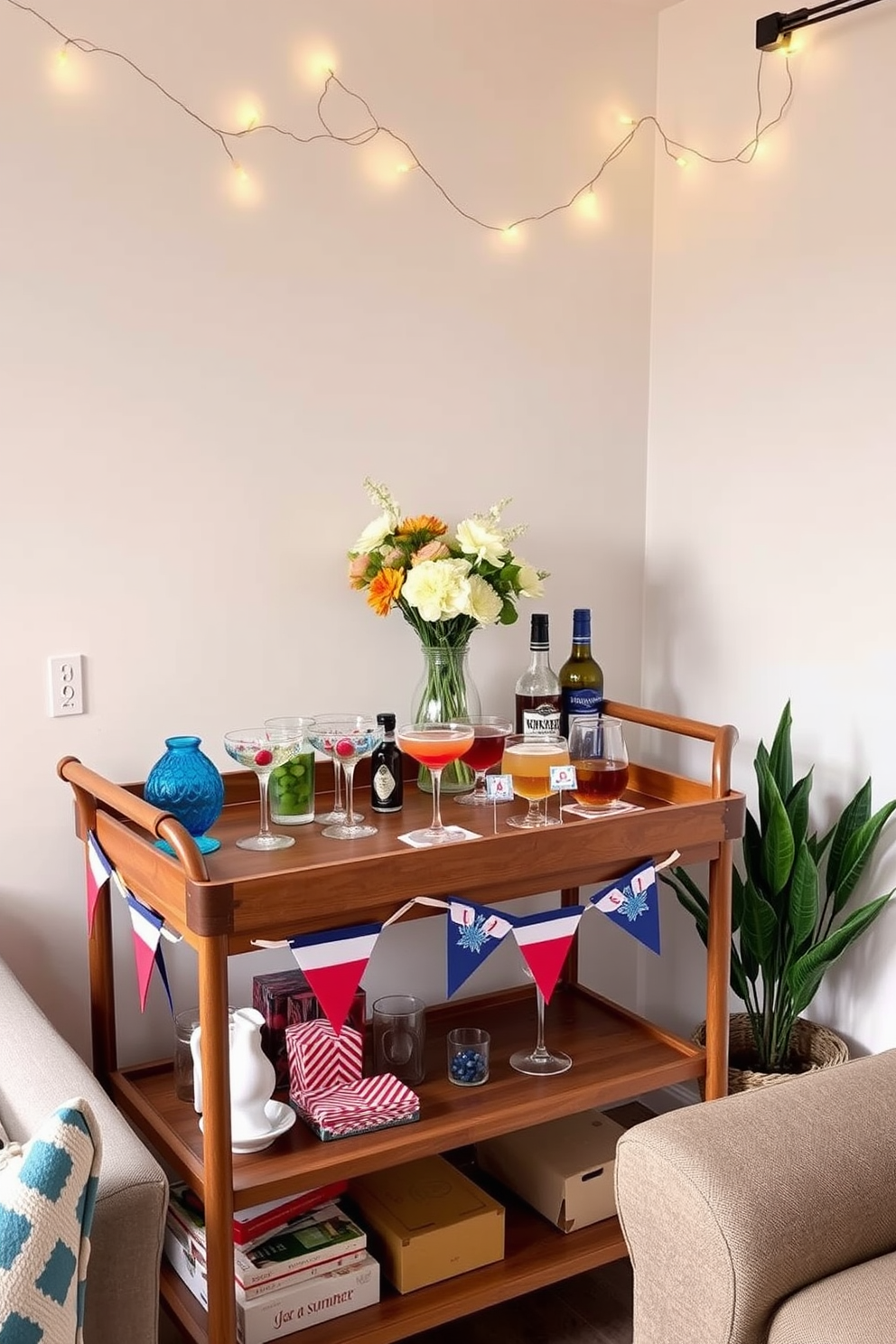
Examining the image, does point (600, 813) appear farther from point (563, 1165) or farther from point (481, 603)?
point (563, 1165)

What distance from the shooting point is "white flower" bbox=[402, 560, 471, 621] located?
2.16m

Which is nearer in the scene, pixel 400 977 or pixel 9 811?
pixel 9 811

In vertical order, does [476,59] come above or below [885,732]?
above

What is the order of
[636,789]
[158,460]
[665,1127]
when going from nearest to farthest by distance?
[665,1127]
[158,460]
[636,789]

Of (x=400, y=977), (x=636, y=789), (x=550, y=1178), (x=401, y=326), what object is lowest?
(x=550, y=1178)

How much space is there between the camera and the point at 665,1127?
5.25ft

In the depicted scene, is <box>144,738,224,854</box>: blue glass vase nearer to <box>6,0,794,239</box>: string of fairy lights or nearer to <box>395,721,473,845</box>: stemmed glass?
<box>395,721,473,845</box>: stemmed glass

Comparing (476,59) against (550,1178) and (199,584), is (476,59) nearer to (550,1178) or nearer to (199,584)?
(199,584)

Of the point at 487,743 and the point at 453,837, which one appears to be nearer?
the point at 453,837

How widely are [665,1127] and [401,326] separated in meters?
1.53

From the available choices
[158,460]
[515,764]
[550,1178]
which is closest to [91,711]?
[158,460]

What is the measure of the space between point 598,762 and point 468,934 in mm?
375

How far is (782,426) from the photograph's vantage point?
248 centimetres

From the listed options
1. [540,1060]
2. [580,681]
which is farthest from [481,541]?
[540,1060]
